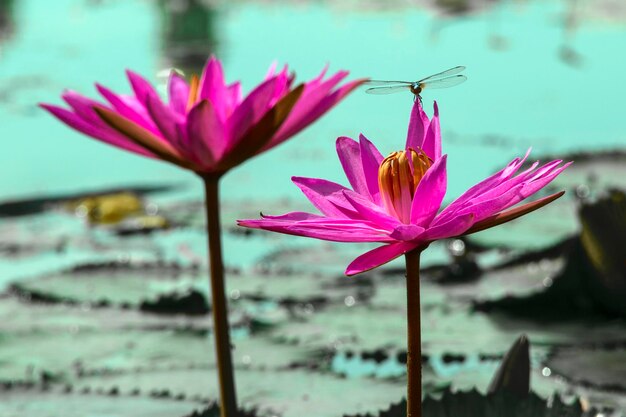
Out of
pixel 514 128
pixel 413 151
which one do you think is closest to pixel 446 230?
pixel 413 151

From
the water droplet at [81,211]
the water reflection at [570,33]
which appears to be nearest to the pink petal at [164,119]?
the water droplet at [81,211]

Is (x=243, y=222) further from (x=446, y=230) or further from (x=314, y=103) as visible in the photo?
(x=314, y=103)

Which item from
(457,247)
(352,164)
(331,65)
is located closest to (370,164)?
(352,164)

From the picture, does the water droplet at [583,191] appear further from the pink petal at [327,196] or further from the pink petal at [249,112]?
the pink petal at [327,196]

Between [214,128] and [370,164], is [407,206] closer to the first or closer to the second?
[370,164]

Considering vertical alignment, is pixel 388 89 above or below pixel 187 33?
below

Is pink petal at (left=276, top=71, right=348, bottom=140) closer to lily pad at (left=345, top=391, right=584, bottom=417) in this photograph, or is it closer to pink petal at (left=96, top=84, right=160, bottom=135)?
pink petal at (left=96, top=84, right=160, bottom=135)
